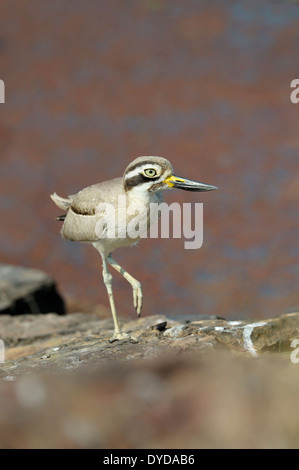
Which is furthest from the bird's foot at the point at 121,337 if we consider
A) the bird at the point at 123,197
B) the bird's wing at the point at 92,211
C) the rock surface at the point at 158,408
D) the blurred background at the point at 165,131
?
the blurred background at the point at 165,131

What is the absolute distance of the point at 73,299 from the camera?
11320mm

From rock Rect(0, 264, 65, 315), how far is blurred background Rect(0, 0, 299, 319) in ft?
6.54

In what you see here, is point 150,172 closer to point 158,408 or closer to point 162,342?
point 162,342

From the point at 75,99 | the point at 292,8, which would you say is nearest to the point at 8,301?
the point at 75,99

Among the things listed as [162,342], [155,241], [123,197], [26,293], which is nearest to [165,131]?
[155,241]

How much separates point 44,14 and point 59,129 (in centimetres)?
578

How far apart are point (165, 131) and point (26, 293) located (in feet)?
21.6

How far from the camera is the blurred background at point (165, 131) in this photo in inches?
438

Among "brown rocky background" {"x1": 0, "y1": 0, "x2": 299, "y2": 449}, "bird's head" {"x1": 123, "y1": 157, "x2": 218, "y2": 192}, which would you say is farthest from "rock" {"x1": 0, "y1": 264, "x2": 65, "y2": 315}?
"bird's head" {"x1": 123, "y1": 157, "x2": 218, "y2": 192}

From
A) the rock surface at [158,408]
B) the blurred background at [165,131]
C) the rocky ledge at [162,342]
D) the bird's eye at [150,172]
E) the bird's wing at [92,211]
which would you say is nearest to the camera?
the rock surface at [158,408]

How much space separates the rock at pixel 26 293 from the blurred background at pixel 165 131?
1.99m

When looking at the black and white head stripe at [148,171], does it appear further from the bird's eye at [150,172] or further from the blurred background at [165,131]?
the blurred background at [165,131]

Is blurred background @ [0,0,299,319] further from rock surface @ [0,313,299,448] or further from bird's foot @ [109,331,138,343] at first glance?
rock surface @ [0,313,299,448]

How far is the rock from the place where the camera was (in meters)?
8.58
